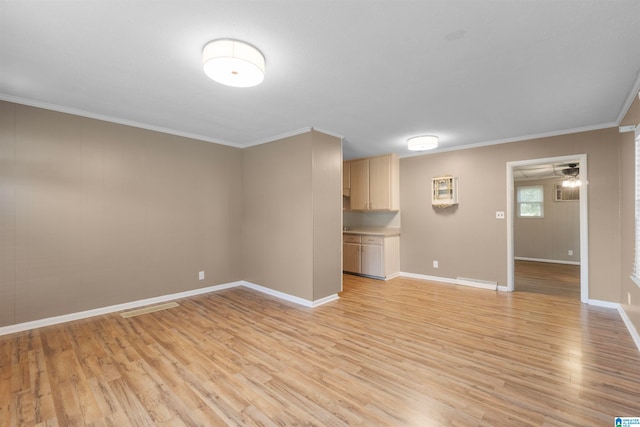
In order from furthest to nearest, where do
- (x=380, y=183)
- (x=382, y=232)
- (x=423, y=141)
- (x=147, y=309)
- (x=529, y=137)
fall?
1. (x=380, y=183)
2. (x=382, y=232)
3. (x=529, y=137)
4. (x=423, y=141)
5. (x=147, y=309)

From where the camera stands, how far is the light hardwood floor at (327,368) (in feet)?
6.02

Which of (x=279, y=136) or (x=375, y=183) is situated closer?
(x=279, y=136)

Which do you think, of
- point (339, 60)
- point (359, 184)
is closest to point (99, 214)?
point (339, 60)

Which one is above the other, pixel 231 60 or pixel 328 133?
pixel 328 133

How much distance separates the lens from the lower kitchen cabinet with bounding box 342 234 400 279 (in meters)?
5.38

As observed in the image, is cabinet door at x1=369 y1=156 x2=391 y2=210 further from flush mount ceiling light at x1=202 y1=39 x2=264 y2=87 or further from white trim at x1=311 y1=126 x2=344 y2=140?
flush mount ceiling light at x1=202 y1=39 x2=264 y2=87

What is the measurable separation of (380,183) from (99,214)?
15.0 ft

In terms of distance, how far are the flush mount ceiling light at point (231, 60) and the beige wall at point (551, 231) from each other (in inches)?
294

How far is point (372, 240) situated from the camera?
18.1 ft

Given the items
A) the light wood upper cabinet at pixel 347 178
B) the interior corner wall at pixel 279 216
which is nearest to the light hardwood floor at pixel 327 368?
the interior corner wall at pixel 279 216

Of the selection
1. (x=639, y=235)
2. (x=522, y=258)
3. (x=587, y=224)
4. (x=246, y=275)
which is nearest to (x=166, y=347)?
(x=246, y=275)

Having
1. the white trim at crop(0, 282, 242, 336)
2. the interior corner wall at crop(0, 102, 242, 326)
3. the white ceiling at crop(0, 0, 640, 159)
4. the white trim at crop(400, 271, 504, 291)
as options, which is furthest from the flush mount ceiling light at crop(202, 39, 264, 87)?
the white trim at crop(400, 271, 504, 291)

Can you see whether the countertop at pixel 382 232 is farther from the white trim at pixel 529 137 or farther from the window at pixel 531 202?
the window at pixel 531 202

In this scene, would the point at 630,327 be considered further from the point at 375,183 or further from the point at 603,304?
the point at 375,183
